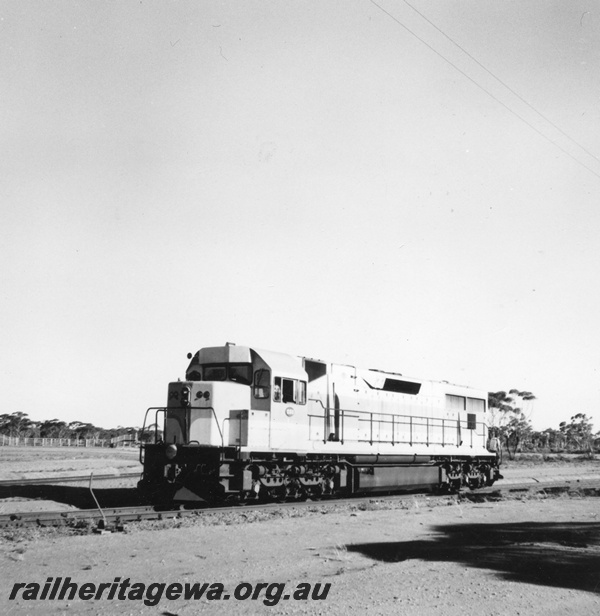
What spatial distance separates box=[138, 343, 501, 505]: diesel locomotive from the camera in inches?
538

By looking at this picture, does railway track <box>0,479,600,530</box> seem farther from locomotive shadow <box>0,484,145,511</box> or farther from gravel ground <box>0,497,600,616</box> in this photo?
locomotive shadow <box>0,484,145,511</box>

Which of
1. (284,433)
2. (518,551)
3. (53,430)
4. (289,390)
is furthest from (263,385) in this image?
(53,430)

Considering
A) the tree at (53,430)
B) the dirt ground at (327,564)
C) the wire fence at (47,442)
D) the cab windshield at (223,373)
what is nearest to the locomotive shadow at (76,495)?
the cab windshield at (223,373)

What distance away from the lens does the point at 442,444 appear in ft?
69.7

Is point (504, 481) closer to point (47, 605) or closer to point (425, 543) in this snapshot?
point (425, 543)

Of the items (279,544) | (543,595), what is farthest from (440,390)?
(543,595)

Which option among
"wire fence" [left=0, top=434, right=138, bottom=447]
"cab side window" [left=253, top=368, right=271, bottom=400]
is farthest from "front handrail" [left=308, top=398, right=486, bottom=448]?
"wire fence" [left=0, top=434, right=138, bottom=447]

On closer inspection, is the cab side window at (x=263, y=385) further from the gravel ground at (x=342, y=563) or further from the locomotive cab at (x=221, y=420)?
the gravel ground at (x=342, y=563)

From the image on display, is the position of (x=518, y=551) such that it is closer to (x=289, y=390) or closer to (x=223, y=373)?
(x=289, y=390)

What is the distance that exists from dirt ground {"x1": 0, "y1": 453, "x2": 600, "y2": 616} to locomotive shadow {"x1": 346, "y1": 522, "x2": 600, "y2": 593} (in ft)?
0.08

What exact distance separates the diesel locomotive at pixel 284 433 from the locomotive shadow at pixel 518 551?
14.4 ft

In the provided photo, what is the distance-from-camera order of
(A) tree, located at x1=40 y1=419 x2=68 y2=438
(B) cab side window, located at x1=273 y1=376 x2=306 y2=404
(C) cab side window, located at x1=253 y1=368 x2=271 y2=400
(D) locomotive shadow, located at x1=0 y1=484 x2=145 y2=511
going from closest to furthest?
1. (C) cab side window, located at x1=253 y1=368 x2=271 y2=400
2. (B) cab side window, located at x1=273 y1=376 x2=306 y2=404
3. (D) locomotive shadow, located at x1=0 y1=484 x2=145 y2=511
4. (A) tree, located at x1=40 y1=419 x2=68 y2=438

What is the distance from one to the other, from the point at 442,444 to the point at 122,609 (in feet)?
53.4

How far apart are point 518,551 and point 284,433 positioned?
6.68 m
